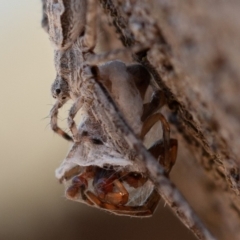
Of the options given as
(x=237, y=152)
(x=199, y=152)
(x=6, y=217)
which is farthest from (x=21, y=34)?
(x=237, y=152)

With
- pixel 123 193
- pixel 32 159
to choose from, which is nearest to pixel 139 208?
pixel 123 193

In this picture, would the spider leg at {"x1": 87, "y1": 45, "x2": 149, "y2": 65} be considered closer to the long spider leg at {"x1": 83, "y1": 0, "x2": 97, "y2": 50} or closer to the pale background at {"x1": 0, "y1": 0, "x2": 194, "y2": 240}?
the long spider leg at {"x1": 83, "y1": 0, "x2": 97, "y2": 50}

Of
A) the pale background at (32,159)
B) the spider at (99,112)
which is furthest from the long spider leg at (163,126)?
the pale background at (32,159)

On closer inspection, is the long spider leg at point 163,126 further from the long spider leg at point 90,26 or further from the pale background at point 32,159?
the pale background at point 32,159

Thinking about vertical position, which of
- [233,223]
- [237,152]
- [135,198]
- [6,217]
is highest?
[237,152]

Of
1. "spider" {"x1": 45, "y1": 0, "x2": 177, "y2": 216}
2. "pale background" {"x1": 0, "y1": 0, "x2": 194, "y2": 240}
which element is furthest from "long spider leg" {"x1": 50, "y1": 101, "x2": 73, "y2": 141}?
"pale background" {"x1": 0, "y1": 0, "x2": 194, "y2": 240}

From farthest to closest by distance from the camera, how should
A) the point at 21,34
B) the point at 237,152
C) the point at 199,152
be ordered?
the point at 21,34, the point at 199,152, the point at 237,152

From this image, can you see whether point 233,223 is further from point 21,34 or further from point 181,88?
point 21,34
